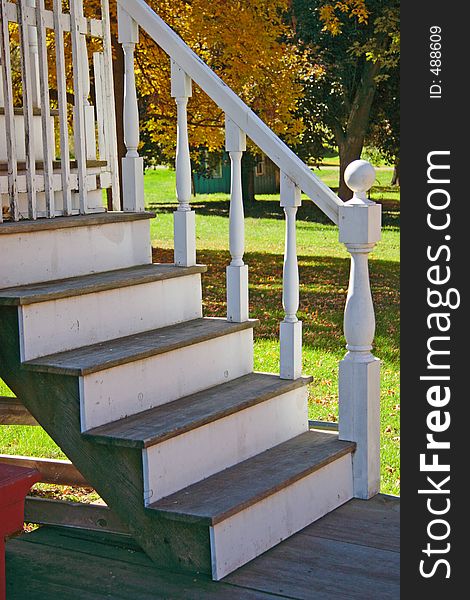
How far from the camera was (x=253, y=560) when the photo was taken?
3.65 meters

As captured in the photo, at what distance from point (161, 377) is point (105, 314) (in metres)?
0.35

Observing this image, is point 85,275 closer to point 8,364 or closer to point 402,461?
point 8,364

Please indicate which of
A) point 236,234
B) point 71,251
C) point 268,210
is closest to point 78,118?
point 71,251

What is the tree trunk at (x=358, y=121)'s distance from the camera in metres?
20.7

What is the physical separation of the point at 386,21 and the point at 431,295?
48.4 ft

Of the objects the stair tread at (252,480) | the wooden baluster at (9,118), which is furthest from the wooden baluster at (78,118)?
the stair tread at (252,480)

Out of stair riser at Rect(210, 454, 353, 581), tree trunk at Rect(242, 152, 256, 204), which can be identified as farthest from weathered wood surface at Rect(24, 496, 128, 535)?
tree trunk at Rect(242, 152, 256, 204)

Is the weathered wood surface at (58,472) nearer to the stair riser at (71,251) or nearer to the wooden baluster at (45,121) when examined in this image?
the stair riser at (71,251)

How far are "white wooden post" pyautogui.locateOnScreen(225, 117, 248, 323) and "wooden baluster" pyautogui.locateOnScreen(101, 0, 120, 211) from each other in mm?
652

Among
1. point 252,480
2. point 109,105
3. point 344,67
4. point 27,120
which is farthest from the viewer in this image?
point 344,67

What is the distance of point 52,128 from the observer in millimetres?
4742

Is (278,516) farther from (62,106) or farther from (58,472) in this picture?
(62,106)

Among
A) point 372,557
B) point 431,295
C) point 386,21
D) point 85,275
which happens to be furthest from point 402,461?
point 386,21

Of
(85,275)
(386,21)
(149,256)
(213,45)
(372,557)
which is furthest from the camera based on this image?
(386,21)
